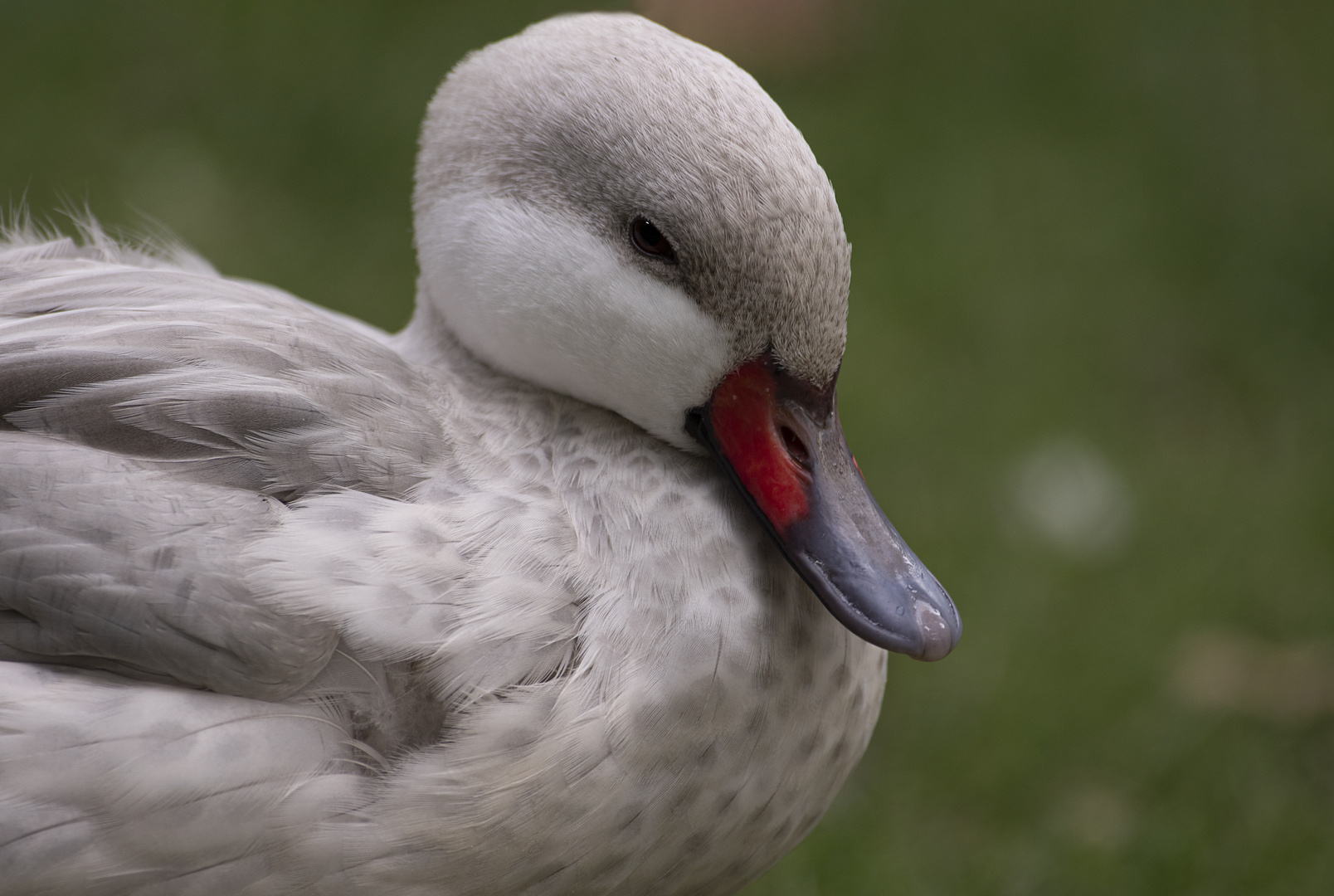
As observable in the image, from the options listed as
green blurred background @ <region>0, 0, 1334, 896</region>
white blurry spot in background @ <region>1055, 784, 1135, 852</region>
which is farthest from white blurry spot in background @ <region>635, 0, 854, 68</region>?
white blurry spot in background @ <region>1055, 784, 1135, 852</region>

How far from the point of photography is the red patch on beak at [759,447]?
1.59 metres

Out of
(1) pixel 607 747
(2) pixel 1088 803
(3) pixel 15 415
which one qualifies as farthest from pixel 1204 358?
(3) pixel 15 415

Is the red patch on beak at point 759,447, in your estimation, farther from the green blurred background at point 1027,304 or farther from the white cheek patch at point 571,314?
the green blurred background at point 1027,304

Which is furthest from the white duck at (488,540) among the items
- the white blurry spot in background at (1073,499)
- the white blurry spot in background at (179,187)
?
the white blurry spot in background at (179,187)

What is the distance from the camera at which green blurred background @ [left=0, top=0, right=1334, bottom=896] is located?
265 centimetres

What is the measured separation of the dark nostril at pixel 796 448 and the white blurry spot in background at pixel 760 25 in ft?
9.46

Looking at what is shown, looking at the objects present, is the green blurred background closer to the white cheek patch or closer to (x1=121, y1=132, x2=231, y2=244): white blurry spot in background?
(x1=121, y1=132, x2=231, y2=244): white blurry spot in background

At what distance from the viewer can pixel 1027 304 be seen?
4.24m

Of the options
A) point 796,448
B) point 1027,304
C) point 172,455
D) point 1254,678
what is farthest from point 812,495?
point 1027,304

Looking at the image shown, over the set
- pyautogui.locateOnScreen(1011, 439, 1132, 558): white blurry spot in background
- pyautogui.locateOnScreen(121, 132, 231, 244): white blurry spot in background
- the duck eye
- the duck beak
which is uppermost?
the duck eye

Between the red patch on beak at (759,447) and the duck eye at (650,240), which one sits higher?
the duck eye at (650,240)

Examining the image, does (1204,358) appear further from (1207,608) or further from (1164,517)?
(1207,608)

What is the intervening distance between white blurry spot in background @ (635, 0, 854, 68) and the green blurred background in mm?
14

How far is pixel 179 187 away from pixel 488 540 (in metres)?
2.83
